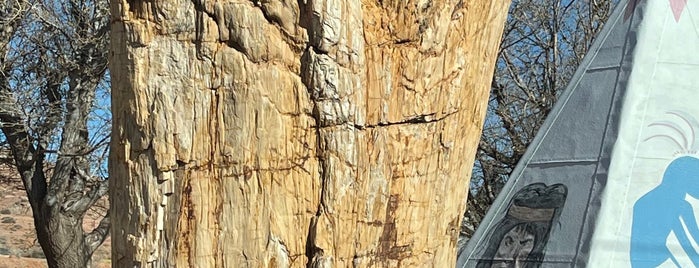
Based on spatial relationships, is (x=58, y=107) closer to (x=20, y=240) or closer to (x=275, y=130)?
(x=275, y=130)

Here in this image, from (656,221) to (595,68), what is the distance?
1.00m

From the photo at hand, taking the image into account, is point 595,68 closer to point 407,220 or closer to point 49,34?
point 407,220

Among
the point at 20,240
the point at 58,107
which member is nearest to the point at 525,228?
the point at 58,107

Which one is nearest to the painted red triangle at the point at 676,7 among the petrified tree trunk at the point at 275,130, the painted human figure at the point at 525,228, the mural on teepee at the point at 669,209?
the mural on teepee at the point at 669,209

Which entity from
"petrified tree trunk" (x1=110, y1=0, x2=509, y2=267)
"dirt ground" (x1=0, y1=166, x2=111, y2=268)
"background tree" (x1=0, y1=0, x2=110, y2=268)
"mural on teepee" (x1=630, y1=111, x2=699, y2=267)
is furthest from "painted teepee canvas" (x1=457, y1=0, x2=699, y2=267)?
"dirt ground" (x1=0, y1=166, x2=111, y2=268)

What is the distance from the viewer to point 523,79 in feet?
43.5

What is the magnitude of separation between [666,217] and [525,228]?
0.86 metres

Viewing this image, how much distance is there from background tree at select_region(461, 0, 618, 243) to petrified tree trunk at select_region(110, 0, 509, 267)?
10.3 m

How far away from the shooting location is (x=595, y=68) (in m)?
5.40

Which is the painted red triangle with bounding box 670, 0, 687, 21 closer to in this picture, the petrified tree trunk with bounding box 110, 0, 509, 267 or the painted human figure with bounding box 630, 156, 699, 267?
the painted human figure with bounding box 630, 156, 699, 267

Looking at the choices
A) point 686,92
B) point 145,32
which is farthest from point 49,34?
point 145,32

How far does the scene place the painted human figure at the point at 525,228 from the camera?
5352 millimetres

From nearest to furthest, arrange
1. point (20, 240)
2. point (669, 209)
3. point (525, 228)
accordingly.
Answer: point (669, 209), point (525, 228), point (20, 240)

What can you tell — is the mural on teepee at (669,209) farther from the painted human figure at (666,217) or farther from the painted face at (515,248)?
the painted face at (515,248)
